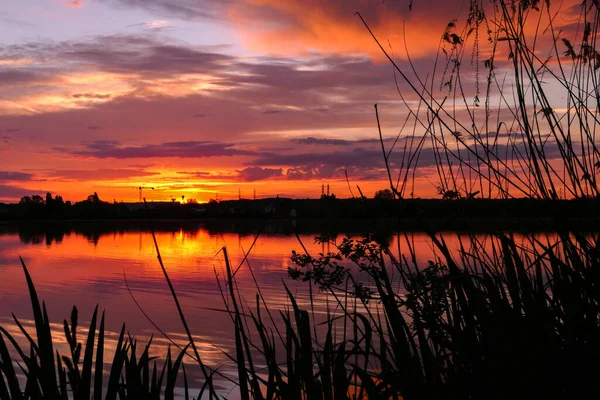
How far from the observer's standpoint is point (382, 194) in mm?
3170

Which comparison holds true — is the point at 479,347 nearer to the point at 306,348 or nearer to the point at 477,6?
the point at 306,348

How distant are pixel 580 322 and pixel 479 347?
11.9 inches

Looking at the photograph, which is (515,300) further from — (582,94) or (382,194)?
(582,94)

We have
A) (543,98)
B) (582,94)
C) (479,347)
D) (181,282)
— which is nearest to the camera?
(479,347)

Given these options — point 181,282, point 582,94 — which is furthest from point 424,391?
point 181,282

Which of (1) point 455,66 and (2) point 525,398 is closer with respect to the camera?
(2) point 525,398

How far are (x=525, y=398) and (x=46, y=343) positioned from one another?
136 centimetres

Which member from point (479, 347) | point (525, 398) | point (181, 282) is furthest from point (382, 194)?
point (181, 282)

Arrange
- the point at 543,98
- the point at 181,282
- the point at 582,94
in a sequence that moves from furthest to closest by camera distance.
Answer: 1. the point at 181,282
2. the point at 582,94
3. the point at 543,98

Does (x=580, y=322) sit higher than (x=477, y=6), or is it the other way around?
(x=477, y=6)

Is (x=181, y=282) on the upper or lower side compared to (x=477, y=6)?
→ lower

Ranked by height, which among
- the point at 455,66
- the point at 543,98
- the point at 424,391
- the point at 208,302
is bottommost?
the point at 208,302

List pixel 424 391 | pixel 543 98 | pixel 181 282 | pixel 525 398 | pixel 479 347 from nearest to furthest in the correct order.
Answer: pixel 525 398
pixel 424 391
pixel 479 347
pixel 543 98
pixel 181 282

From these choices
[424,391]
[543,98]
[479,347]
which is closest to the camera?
[424,391]
